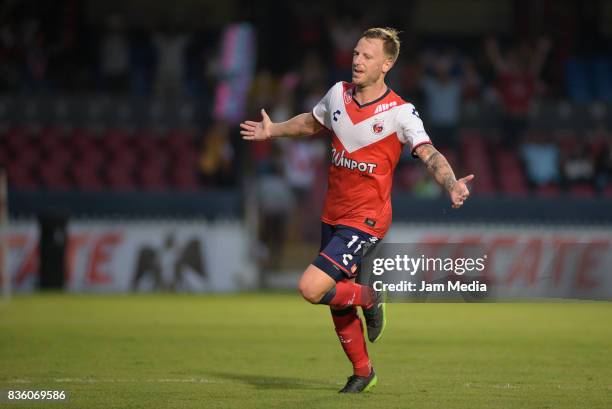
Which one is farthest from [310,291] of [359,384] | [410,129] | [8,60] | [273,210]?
[8,60]

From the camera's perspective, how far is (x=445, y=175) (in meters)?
7.54

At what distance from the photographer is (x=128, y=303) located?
56.0ft

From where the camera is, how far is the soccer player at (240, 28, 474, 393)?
8.05 m

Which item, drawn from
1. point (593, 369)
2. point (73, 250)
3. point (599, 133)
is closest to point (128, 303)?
point (73, 250)

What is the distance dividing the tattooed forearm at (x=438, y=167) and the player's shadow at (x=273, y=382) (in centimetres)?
186

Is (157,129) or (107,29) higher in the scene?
(107,29)

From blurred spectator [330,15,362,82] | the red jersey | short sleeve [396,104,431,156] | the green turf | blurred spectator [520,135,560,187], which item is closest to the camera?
short sleeve [396,104,431,156]

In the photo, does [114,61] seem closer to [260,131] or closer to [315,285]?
[260,131]

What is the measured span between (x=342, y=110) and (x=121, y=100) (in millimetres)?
15545

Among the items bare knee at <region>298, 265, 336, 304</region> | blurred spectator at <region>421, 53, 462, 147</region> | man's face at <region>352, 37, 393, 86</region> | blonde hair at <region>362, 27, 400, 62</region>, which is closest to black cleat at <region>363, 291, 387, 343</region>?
bare knee at <region>298, 265, 336, 304</region>

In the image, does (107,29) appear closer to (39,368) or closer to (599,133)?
(599,133)

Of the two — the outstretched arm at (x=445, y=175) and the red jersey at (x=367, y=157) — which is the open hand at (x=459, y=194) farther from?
the red jersey at (x=367, y=157)

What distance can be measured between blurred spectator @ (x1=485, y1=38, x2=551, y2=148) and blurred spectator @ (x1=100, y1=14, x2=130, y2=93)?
7373 mm

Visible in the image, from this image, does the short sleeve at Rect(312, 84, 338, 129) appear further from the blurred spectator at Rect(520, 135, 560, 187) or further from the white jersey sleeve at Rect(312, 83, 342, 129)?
the blurred spectator at Rect(520, 135, 560, 187)
